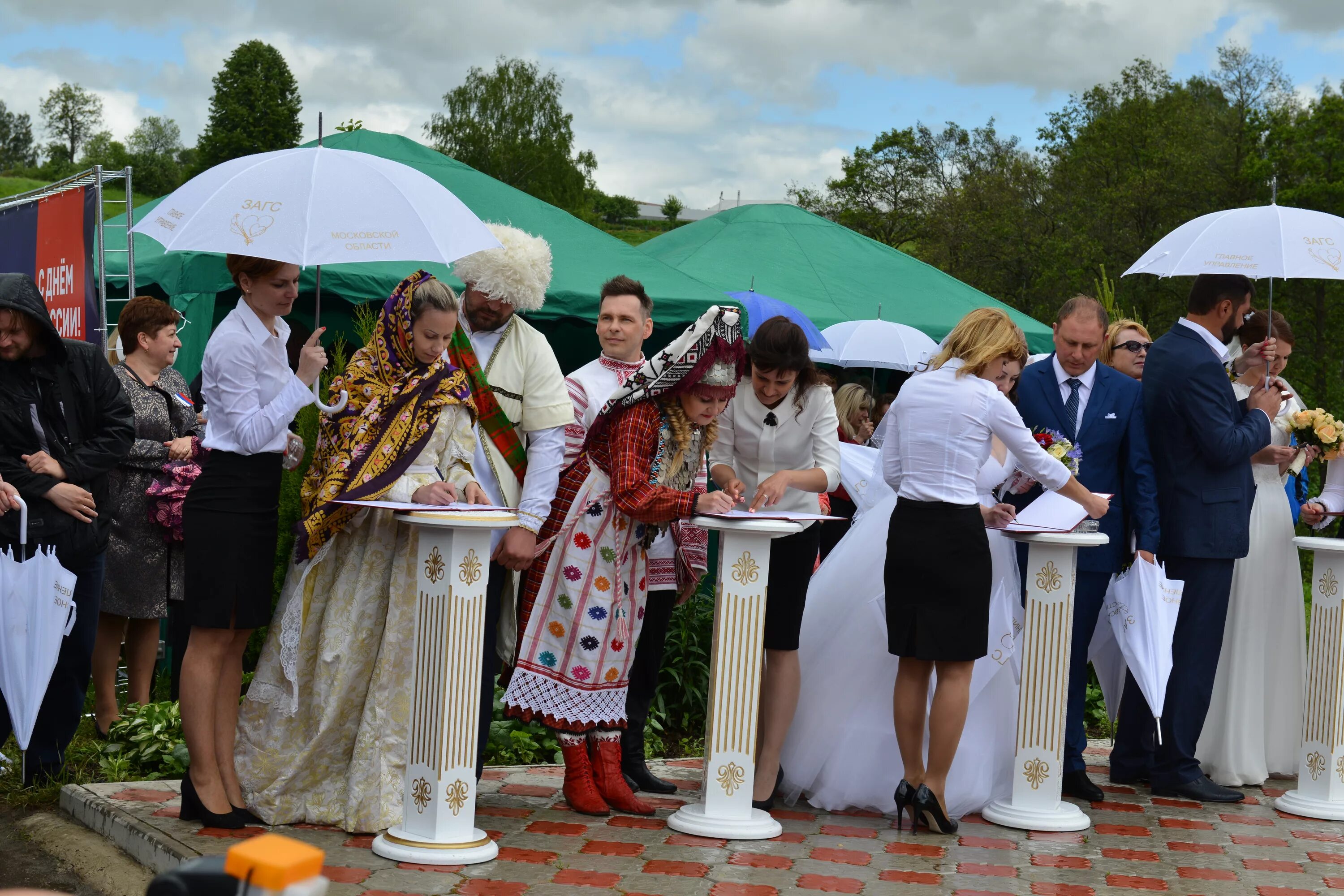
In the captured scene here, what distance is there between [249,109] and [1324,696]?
71.3m

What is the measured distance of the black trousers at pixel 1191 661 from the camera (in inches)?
205

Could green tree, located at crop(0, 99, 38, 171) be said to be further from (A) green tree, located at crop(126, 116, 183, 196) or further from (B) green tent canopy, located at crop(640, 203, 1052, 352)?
(B) green tent canopy, located at crop(640, 203, 1052, 352)

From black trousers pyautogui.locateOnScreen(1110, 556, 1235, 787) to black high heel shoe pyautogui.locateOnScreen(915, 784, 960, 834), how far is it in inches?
48.9

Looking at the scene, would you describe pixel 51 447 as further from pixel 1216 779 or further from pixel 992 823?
pixel 1216 779

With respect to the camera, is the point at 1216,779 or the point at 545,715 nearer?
the point at 545,715

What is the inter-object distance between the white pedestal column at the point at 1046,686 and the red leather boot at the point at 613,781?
1272mm

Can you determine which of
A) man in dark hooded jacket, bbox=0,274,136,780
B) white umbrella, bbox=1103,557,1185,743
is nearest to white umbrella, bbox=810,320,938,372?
white umbrella, bbox=1103,557,1185,743

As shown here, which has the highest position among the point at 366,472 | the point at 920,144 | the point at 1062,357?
the point at 920,144

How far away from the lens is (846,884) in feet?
12.5

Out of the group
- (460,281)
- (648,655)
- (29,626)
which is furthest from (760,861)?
(460,281)

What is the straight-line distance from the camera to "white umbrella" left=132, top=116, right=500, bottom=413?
3629 millimetres

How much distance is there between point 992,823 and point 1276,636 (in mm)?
1881

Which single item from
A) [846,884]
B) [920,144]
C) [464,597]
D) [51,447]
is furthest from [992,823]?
[920,144]

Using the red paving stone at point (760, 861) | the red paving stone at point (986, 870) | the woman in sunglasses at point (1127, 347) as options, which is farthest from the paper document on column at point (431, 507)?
the woman in sunglasses at point (1127, 347)
